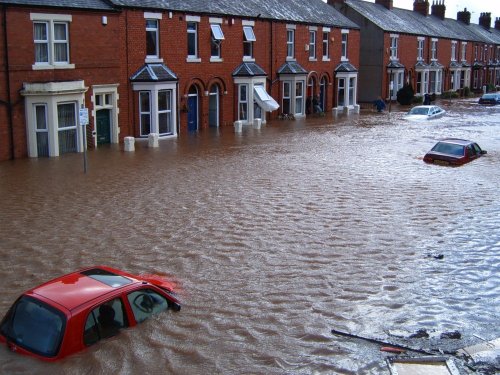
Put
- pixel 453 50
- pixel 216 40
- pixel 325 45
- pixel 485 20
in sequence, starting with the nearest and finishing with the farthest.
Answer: pixel 216 40 < pixel 325 45 < pixel 453 50 < pixel 485 20

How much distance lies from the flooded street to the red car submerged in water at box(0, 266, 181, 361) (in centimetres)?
19

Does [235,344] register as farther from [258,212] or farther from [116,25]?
[116,25]

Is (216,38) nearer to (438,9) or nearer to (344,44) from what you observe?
(344,44)

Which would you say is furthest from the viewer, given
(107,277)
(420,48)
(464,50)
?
(464,50)

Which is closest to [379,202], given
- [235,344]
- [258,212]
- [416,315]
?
[258,212]

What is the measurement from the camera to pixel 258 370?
8422mm

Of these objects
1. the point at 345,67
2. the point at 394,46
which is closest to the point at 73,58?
the point at 345,67

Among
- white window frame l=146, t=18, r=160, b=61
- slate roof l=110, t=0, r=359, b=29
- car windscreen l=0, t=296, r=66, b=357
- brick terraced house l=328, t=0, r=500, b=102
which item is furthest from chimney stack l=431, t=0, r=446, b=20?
car windscreen l=0, t=296, r=66, b=357

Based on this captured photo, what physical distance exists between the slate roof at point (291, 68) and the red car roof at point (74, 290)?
3165 centimetres

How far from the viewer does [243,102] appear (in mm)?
36469

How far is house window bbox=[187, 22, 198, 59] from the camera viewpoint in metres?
32.2

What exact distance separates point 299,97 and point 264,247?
1149 inches

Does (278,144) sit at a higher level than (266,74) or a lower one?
lower

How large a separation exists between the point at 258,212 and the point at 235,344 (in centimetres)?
747
